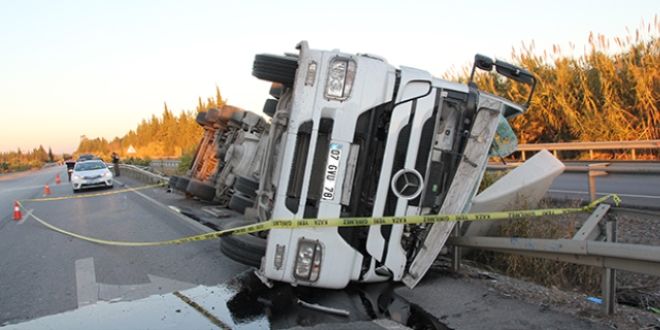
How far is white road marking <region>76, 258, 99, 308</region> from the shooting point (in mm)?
4105

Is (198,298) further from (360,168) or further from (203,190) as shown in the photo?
(203,190)

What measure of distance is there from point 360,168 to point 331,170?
0.24 m

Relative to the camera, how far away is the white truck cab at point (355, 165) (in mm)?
3584

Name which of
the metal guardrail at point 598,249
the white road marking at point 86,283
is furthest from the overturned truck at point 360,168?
the white road marking at point 86,283

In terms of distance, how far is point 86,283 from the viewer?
4.61 m

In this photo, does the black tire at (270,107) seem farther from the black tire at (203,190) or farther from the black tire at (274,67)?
the black tire at (203,190)

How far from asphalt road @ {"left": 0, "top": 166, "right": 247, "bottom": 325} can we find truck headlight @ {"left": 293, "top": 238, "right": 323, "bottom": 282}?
1.28m

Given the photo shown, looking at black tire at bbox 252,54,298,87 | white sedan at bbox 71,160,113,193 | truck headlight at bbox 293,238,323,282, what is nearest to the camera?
truck headlight at bbox 293,238,323,282

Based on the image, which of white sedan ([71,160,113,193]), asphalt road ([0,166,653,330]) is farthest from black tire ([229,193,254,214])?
white sedan ([71,160,113,193])

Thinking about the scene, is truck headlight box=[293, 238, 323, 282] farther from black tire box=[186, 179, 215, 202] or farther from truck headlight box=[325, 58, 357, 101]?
black tire box=[186, 179, 215, 202]

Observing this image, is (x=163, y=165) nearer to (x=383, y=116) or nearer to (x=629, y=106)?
(x=629, y=106)

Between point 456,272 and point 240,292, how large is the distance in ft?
6.44

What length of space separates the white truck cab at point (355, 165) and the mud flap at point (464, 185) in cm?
3

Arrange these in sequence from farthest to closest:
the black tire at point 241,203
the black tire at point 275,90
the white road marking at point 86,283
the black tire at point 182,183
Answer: the black tire at point 182,183
the black tire at point 241,203
the black tire at point 275,90
the white road marking at point 86,283
